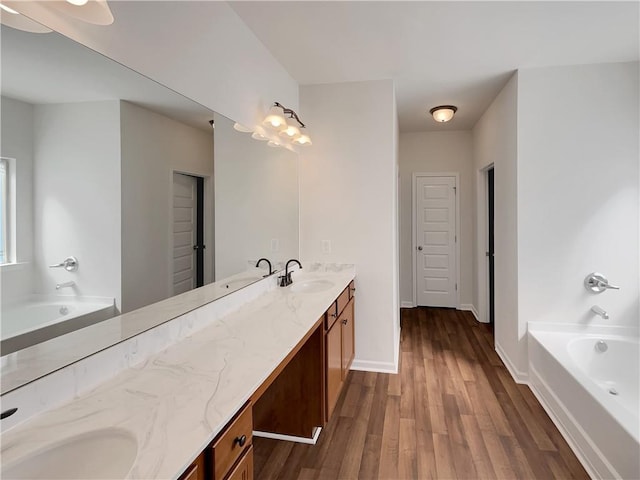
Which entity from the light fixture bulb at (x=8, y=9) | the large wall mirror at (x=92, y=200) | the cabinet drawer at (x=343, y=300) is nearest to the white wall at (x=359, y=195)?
the cabinet drawer at (x=343, y=300)

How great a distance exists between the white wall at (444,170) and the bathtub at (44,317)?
15.3 feet

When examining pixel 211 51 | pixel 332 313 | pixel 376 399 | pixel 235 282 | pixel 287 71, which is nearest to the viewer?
pixel 211 51

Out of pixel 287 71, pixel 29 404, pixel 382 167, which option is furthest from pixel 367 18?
pixel 29 404

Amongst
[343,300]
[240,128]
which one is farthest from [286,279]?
[240,128]

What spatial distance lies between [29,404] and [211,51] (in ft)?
5.82

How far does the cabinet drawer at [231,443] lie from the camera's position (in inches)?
36.4

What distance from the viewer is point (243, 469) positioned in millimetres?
1073

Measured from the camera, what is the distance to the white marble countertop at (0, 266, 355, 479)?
82 cm

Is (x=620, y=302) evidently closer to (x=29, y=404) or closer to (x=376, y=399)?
(x=376, y=399)

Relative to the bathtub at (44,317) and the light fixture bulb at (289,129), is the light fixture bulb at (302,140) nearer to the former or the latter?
the light fixture bulb at (289,129)

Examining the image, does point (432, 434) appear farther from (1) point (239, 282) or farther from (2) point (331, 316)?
(1) point (239, 282)

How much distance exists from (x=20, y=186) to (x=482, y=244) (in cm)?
475

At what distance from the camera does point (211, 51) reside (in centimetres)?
192

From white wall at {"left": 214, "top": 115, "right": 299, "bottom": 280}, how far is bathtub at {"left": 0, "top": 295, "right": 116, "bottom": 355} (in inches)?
30.2
